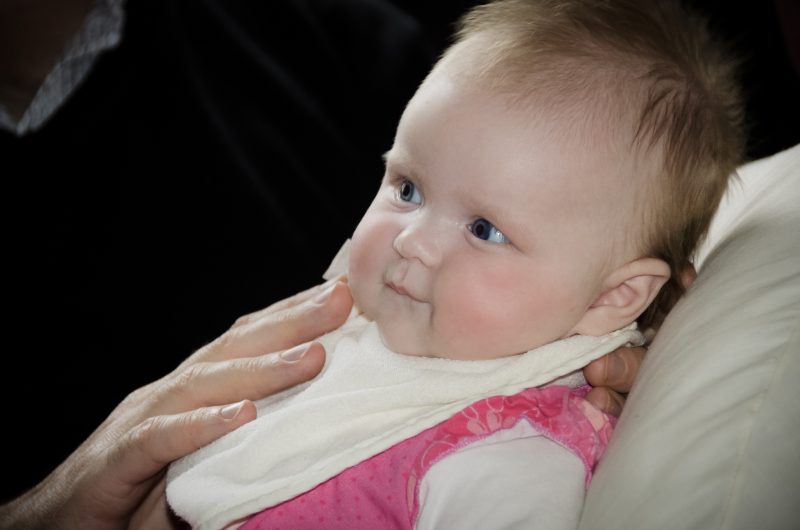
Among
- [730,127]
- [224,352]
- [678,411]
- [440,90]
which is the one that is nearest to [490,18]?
[440,90]

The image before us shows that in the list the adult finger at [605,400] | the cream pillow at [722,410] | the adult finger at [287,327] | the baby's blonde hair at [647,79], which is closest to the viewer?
the cream pillow at [722,410]

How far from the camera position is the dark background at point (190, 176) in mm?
1661

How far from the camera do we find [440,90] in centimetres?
108

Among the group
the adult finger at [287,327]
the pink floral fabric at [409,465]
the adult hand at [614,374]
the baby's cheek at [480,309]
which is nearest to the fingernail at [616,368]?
the adult hand at [614,374]

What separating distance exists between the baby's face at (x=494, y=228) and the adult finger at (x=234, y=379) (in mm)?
219

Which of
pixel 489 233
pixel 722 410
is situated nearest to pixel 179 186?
pixel 489 233

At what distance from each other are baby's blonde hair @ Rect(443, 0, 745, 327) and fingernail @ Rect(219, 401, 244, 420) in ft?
2.20

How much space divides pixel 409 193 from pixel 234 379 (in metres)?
0.47

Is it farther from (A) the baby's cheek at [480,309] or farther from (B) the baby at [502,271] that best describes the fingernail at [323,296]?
(A) the baby's cheek at [480,309]

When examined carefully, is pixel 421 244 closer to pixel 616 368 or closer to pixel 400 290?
pixel 400 290

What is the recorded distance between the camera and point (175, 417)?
120 centimetres

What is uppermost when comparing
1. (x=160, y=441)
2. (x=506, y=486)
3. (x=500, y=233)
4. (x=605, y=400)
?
(x=500, y=233)

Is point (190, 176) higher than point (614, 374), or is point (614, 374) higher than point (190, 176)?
point (190, 176)

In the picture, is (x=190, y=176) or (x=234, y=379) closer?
(x=234, y=379)
